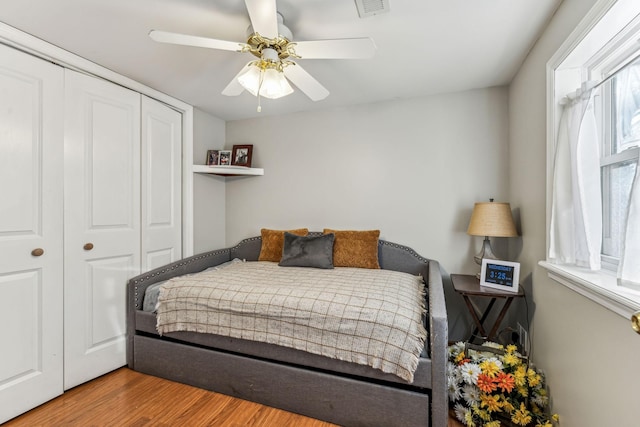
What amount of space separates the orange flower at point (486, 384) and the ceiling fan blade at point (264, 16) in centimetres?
207

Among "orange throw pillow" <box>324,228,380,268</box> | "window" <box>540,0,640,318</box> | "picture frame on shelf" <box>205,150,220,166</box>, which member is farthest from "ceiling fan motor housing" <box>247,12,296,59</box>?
"picture frame on shelf" <box>205,150,220,166</box>

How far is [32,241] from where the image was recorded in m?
1.70

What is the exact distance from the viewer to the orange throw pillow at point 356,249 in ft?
8.46

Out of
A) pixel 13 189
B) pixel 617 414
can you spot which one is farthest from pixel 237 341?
pixel 617 414

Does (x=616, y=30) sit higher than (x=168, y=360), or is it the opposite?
(x=616, y=30)

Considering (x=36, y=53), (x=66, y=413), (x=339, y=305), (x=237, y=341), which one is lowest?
(x=66, y=413)

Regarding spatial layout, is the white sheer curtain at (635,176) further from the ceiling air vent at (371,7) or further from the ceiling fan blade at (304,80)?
the ceiling fan blade at (304,80)

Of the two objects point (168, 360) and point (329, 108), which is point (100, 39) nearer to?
point (329, 108)

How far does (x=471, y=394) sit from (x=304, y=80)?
207 cm

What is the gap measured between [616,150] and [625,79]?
30 cm

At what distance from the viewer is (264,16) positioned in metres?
1.25

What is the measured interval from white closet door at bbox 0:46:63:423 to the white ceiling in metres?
0.34

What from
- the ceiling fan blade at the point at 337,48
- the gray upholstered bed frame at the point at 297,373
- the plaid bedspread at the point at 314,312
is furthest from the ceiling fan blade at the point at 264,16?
the gray upholstered bed frame at the point at 297,373

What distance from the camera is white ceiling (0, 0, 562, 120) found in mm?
1445
